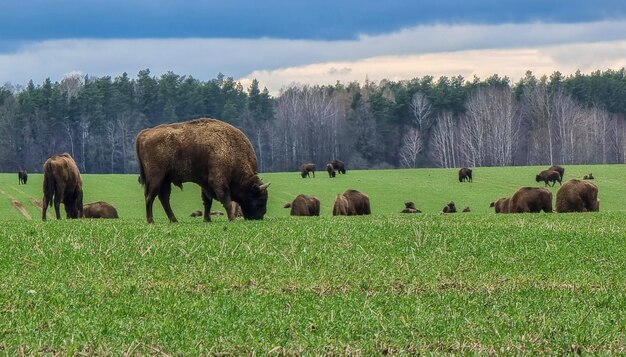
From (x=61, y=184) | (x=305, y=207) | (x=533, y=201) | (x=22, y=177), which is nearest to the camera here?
(x=61, y=184)

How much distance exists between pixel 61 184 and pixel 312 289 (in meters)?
18.6

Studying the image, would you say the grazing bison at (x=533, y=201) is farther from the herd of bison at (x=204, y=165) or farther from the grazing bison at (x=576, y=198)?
the herd of bison at (x=204, y=165)

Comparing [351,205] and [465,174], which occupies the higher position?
[465,174]

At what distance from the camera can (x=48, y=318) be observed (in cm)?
889

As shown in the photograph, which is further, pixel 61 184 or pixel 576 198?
pixel 576 198

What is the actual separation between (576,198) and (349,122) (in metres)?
109

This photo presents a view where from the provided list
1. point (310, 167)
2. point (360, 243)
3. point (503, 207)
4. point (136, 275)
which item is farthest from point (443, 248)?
point (310, 167)

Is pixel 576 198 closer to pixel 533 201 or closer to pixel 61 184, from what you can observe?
pixel 533 201

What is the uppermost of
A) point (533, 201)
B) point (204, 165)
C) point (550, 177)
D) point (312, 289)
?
point (204, 165)

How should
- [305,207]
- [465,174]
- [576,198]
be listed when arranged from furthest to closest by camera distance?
[465,174] < [305,207] < [576,198]

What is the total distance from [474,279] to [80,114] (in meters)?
124

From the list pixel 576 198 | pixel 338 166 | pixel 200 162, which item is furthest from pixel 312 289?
pixel 338 166

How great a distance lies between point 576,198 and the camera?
32344mm

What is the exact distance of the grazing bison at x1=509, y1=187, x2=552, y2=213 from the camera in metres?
32.7
